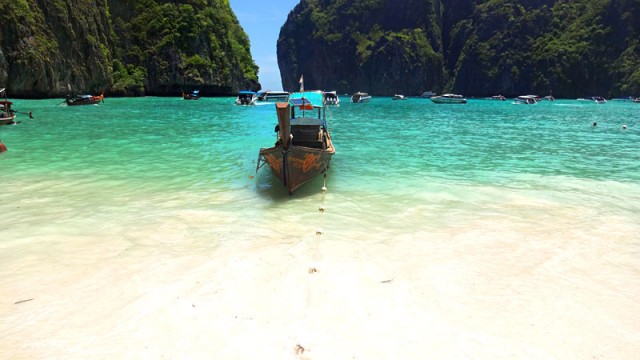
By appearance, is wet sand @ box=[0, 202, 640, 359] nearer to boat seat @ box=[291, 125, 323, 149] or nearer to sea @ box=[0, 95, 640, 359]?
sea @ box=[0, 95, 640, 359]

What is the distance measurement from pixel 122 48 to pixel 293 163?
349ft

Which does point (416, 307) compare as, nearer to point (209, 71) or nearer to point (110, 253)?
point (110, 253)

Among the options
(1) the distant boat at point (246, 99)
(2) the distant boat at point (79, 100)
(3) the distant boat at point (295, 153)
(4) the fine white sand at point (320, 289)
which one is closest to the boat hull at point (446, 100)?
(1) the distant boat at point (246, 99)

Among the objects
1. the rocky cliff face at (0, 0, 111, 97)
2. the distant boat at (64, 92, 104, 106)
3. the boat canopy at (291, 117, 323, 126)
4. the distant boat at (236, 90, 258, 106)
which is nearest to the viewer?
the boat canopy at (291, 117, 323, 126)

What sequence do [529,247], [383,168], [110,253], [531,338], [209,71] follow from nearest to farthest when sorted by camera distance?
1. [531,338]
2. [110,253]
3. [529,247]
4. [383,168]
5. [209,71]

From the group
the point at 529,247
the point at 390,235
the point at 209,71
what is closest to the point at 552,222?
the point at 529,247

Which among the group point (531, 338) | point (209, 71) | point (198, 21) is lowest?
point (531, 338)

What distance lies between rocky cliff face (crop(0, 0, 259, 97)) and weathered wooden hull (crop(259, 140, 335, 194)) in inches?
2660

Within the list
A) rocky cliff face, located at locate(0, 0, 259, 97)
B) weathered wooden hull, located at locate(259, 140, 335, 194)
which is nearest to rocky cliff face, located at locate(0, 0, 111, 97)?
rocky cliff face, located at locate(0, 0, 259, 97)

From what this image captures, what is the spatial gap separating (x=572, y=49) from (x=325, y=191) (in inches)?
7581

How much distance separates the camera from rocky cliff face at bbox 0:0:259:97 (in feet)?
214

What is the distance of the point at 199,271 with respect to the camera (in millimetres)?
7188

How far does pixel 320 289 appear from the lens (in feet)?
21.7

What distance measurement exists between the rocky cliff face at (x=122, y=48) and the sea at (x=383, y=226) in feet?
193
